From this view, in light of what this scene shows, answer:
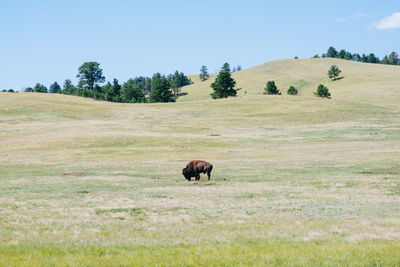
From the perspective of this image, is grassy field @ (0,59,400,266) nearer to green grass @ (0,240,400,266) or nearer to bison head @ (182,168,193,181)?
green grass @ (0,240,400,266)

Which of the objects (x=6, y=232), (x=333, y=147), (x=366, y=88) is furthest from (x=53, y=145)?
(x=366, y=88)

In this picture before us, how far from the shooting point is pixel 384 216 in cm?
1633

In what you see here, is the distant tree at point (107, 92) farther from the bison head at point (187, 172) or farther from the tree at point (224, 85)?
the bison head at point (187, 172)

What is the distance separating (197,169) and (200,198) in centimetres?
830

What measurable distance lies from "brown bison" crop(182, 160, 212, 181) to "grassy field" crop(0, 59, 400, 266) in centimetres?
85

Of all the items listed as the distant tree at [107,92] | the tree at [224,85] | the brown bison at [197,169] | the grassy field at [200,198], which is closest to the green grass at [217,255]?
the grassy field at [200,198]

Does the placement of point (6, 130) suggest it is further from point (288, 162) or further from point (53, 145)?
point (288, 162)

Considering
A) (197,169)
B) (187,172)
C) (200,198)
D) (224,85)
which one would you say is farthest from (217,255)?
(224,85)

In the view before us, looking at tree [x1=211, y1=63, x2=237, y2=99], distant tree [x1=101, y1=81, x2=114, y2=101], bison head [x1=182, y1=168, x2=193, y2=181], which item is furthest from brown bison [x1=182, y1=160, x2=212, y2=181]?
distant tree [x1=101, y1=81, x2=114, y2=101]

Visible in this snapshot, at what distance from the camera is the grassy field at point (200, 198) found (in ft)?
34.5

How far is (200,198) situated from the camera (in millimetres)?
22516

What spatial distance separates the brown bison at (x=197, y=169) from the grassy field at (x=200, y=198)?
0.85m

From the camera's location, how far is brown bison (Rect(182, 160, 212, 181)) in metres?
30.6

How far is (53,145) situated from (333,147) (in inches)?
1506
